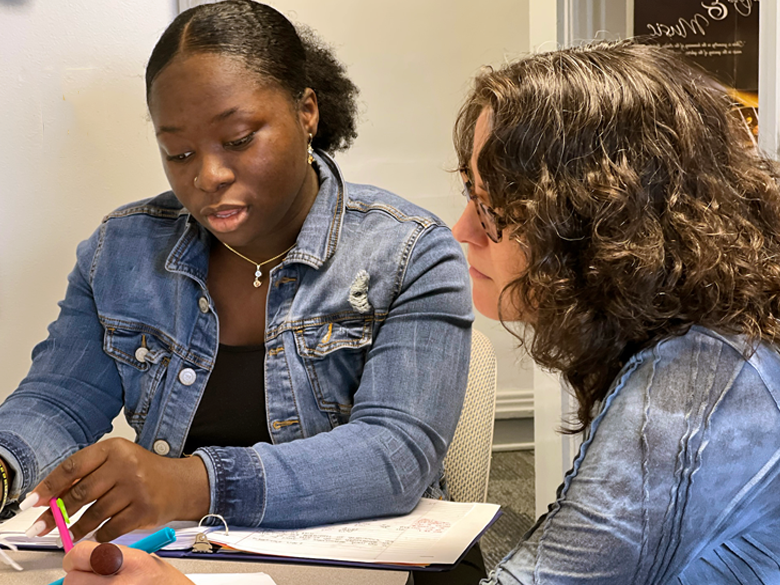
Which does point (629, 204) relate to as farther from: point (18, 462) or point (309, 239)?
point (18, 462)

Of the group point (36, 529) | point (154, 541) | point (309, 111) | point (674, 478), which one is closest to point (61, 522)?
point (36, 529)

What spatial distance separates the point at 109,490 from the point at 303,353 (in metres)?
0.37

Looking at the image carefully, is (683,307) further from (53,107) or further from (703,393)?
(53,107)

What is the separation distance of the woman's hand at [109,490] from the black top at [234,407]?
0.97 ft

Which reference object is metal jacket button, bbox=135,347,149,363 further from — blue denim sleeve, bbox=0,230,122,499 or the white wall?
the white wall

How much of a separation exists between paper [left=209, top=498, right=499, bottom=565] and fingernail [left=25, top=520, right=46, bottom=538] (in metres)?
0.18

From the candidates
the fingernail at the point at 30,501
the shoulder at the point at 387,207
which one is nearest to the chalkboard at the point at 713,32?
the shoulder at the point at 387,207

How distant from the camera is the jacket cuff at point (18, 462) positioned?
42.2 inches

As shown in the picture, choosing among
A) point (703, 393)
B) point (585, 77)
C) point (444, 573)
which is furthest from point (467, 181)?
point (444, 573)

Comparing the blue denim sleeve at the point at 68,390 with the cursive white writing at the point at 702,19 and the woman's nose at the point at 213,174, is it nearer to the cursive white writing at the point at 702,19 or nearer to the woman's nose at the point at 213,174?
the woman's nose at the point at 213,174

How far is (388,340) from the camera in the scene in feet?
Answer: 3.80

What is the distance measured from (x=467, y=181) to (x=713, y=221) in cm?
26

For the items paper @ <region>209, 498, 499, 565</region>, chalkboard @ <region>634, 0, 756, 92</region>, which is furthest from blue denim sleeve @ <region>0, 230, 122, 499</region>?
chalkboard @ <region>634, 0, 756, 92</region>

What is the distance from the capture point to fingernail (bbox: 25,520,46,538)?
0.85m
